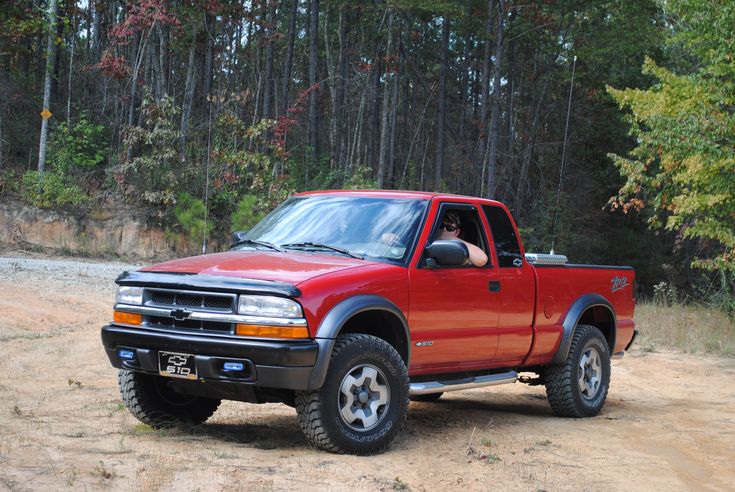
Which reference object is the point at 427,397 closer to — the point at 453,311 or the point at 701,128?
the point at 453,311

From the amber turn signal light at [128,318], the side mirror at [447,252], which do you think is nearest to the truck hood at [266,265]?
the amber turn signal light at [128,318]

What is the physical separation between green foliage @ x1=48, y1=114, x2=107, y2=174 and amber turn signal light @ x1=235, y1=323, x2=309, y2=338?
20.8 m

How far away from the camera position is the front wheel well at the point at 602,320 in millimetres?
9922

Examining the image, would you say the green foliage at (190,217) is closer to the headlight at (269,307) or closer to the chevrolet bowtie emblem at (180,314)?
the chevrolet bowtie emblem at (180,314)

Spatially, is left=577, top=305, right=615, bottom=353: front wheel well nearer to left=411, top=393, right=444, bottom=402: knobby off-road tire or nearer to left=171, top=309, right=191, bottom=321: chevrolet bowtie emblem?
left=411, top=393, right=444, bottom=402: knobby off-road tire

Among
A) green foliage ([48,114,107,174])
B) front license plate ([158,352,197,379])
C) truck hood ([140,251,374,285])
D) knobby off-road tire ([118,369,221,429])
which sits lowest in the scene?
knobby off-road tire ([118,369,221,429])

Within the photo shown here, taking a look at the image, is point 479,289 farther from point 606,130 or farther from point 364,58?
point 364,58

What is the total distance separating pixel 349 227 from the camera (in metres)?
7.64

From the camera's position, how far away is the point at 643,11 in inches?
1387

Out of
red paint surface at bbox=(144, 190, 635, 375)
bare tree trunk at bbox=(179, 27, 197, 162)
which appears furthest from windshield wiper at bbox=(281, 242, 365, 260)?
bare tree trunk at bbox=(179, 27, 197, 162)

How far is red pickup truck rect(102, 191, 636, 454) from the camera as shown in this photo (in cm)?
627

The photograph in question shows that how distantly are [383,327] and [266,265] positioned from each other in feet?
3.36

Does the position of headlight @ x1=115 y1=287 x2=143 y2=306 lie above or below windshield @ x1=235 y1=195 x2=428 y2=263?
below

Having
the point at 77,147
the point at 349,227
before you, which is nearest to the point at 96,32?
the point at 77,147
